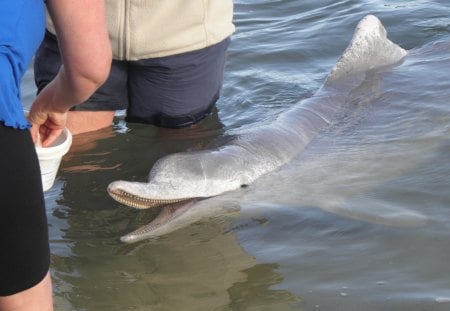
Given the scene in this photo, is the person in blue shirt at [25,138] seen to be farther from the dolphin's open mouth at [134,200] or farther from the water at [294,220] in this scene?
the dolphin's open mouth at [134,200]

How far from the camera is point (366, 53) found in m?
6.24

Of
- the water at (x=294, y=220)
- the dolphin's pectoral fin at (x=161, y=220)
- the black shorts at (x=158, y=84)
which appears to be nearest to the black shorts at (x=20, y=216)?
the water at (x=294, y=220)

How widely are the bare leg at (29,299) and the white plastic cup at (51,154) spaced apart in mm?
708

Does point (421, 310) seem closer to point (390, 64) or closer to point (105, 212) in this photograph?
point (105, 212)

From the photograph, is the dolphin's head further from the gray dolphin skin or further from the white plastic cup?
the white plastic cup

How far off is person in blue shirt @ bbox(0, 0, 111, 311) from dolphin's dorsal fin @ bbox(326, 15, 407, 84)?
3.35 meters

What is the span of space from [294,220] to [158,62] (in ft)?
4.11

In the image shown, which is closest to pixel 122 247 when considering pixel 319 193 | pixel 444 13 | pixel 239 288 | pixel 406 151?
pixel 239 288

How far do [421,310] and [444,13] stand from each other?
5493mm

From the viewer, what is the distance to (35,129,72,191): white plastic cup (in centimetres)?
349

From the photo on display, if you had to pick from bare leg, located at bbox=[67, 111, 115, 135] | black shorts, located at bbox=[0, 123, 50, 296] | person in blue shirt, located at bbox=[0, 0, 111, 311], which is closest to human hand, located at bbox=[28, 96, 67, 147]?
person in blue shirt, located at bbox=[0, 0, 111, 311]

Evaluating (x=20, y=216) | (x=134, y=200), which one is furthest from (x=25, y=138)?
(x=134, y=200)

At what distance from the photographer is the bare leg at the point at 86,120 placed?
5391mm

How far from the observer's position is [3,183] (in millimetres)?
2693
